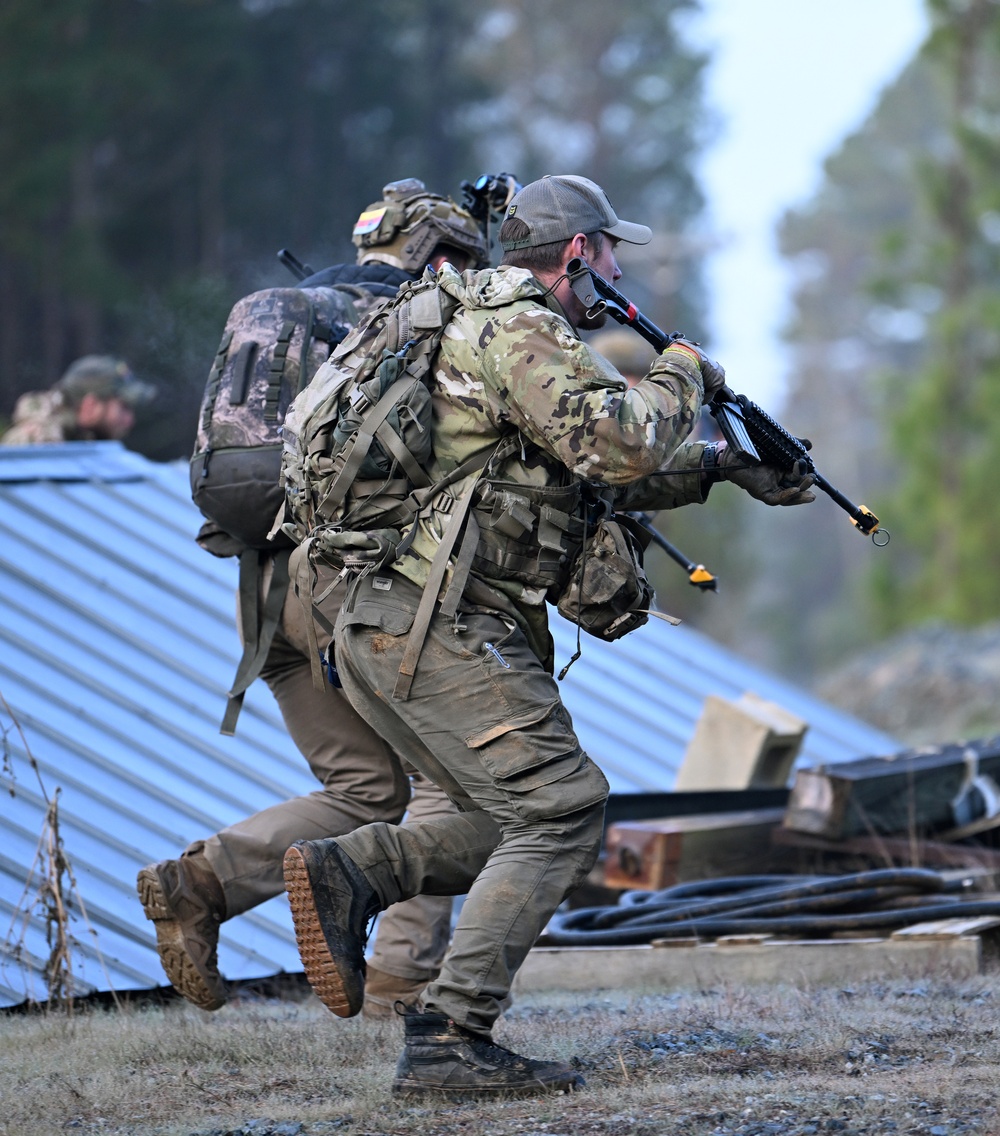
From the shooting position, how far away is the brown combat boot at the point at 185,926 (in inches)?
180

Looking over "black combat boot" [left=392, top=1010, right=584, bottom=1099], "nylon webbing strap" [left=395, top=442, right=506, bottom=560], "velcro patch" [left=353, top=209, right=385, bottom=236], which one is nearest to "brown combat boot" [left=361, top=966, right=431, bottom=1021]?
"black combat boot" [left=392, top=1010, right=584, bottom=1099]

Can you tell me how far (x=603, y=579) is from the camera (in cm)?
411

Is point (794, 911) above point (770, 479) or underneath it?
underneath

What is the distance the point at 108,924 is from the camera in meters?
5.78

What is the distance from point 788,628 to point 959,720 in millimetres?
29850

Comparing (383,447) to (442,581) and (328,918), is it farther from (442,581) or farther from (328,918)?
(328,918)

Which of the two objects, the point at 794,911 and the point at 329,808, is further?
the point at 794,911

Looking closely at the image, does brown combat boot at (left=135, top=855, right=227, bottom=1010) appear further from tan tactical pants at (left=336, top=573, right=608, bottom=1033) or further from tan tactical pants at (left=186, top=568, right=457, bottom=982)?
tan tactical pants at (left=336, top=573, right=608, bottom=1033)

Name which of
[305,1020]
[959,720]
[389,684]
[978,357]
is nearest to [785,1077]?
[389,684]

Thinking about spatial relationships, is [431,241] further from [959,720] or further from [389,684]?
[959,720]

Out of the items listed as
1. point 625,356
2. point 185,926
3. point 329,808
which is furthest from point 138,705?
point 625,356

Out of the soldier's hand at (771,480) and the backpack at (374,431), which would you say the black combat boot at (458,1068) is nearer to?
the backpack at (374,431)

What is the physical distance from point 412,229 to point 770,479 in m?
1.62

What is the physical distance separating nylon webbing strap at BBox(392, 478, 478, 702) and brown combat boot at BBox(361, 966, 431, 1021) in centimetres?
138
